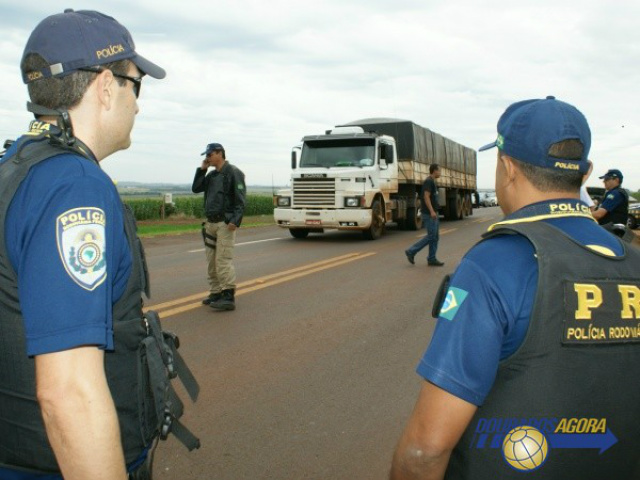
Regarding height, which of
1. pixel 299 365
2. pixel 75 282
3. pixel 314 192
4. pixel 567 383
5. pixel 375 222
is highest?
pixel 314 192

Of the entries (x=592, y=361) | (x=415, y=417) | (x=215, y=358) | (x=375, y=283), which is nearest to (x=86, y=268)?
(x=415, y=417)

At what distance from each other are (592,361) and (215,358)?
4.51 m

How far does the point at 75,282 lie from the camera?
141 centimetres

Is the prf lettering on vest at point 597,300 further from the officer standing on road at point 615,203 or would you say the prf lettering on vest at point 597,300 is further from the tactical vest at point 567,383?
the officer standing on road at point 615,203

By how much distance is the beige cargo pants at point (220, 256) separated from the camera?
784 cm

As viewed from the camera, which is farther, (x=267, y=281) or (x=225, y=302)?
(x=267, y=281)

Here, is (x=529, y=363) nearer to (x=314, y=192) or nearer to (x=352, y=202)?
(x=352, y=202)

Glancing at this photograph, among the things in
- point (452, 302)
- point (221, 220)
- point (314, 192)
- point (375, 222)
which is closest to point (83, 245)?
point (452, 302)

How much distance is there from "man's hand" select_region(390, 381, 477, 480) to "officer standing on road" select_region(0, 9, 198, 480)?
71 centimetres

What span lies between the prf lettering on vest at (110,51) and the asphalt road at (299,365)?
2.55 m

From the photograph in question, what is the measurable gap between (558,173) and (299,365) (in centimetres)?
406

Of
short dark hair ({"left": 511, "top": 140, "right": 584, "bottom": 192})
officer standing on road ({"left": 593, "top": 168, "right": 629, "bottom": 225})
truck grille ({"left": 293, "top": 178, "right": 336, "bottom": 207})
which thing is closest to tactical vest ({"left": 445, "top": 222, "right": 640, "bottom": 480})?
short dark hair ({"left": 511, "top": 140, "right": 584, "bottom": 192})

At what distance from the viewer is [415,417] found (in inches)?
65.3
